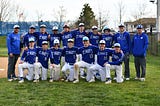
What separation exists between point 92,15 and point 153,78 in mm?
45204

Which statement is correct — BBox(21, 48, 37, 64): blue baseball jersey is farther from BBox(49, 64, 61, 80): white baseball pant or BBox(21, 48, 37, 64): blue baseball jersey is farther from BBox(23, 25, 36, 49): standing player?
BBox(49, 64, 61, 80): white baseball pant

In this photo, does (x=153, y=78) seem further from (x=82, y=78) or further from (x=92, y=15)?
(x=92, y=15)

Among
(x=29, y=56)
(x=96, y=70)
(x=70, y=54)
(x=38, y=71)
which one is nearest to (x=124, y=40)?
(x=96, y=70)

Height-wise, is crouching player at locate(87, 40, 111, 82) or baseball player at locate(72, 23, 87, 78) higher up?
baseball player at locate(72, 23, 87, 78)

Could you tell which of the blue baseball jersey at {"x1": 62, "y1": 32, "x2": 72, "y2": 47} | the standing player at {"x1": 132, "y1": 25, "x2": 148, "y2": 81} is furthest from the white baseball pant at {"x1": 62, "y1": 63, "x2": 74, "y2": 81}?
the standing player at {"x1": 132, "y1": 25, "x2": 148, "y2": 81}

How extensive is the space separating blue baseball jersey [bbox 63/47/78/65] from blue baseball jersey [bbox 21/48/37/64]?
3.40ft

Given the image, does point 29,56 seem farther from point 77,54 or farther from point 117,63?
point 117,63

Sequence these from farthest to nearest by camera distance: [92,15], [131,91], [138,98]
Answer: [92,15]
[131,91]
[138,98]

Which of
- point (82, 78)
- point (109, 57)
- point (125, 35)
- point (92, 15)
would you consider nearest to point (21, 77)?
point (82, 78)

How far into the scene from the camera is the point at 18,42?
1225cm

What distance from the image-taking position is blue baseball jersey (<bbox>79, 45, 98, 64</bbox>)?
1206cm

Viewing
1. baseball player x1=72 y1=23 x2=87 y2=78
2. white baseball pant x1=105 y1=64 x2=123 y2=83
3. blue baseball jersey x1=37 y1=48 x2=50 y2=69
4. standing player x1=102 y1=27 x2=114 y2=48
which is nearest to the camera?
white baseball pant x1=105 y1=64 x2=123 y2=83

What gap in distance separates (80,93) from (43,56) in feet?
10.0

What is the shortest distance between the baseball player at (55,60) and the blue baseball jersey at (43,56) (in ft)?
0.50
